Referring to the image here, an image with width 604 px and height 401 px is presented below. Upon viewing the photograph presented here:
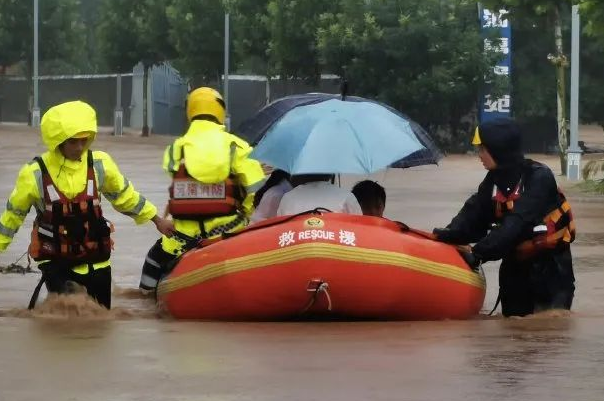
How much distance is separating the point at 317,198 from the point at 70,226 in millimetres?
1578

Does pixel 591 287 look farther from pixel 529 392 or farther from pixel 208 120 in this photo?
pixel 529 392

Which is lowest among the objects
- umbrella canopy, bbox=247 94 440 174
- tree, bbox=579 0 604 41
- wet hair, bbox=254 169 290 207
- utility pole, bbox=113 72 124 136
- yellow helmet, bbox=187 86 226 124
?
utility pole, bbox=113 72 124 136

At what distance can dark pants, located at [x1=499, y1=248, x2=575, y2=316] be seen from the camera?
938 cm

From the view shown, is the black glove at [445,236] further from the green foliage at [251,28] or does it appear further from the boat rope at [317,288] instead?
the green foliage at [251,28]

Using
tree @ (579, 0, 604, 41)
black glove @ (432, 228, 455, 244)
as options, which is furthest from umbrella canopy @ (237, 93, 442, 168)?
tree @ (579, 0, 604, 41)

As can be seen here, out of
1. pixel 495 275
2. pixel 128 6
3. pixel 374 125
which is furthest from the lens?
pixel 128 6

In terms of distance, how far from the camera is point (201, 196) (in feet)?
34.1

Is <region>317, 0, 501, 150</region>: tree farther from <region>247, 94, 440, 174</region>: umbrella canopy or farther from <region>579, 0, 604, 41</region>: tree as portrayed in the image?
<region>247, 94, 440, 174</region>: umbrella canopy

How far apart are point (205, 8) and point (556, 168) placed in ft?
63.2

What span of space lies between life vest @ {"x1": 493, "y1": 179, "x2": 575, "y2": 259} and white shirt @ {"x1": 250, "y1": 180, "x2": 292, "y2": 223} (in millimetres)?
1576

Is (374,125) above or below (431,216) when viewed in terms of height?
above

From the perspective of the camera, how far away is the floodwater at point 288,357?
672 cm

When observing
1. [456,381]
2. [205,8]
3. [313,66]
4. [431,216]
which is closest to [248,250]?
[456,381]

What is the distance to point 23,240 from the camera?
17.0m
